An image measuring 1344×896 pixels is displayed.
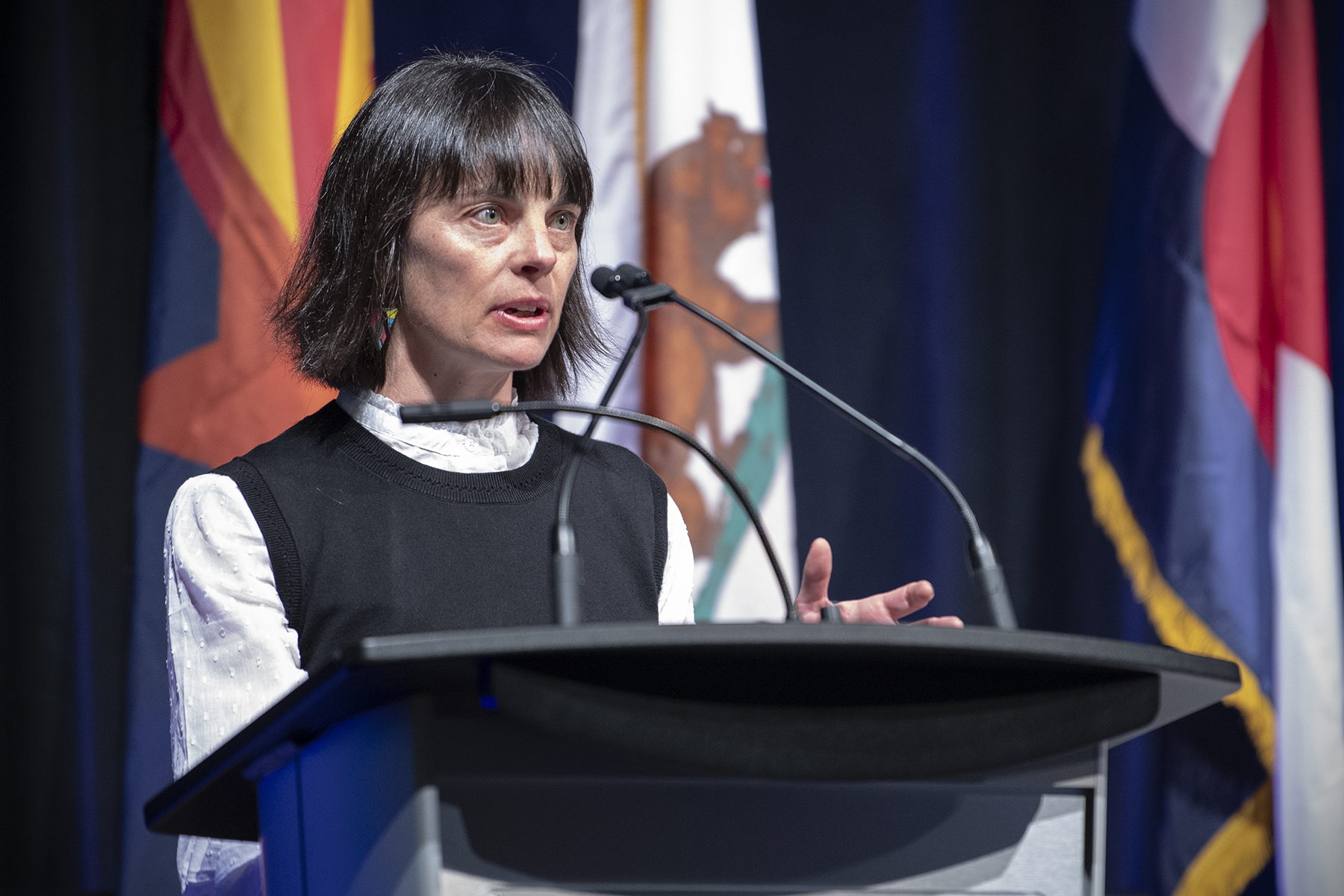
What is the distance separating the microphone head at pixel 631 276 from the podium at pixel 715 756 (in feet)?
1.68

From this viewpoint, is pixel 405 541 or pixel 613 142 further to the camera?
pixel 613 142

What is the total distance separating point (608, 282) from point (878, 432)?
0.90ft

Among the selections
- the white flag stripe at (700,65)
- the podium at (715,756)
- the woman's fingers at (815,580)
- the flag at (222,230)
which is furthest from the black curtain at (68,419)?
the podium at (715,756)

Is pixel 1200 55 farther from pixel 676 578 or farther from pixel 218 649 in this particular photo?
pixel 218 649

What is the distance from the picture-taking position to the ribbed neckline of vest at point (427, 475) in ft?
4.24

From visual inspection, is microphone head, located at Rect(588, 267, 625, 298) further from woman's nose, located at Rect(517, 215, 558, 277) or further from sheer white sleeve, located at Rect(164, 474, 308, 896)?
sheer white sleeve, located at Rect(164, 474, 308, 896)

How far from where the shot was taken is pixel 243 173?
6.61 ft

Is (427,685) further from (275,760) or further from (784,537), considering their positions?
(784,537)

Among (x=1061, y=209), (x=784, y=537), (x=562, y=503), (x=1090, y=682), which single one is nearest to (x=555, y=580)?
(x=562, y=503)

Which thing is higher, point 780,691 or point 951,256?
point 951,256

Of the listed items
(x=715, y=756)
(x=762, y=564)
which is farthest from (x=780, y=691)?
(x=762, y=564)

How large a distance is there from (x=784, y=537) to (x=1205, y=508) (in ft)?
2.32

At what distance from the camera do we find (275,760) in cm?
72

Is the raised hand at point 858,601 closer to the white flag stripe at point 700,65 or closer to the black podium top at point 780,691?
the black podium top at point 780,691
